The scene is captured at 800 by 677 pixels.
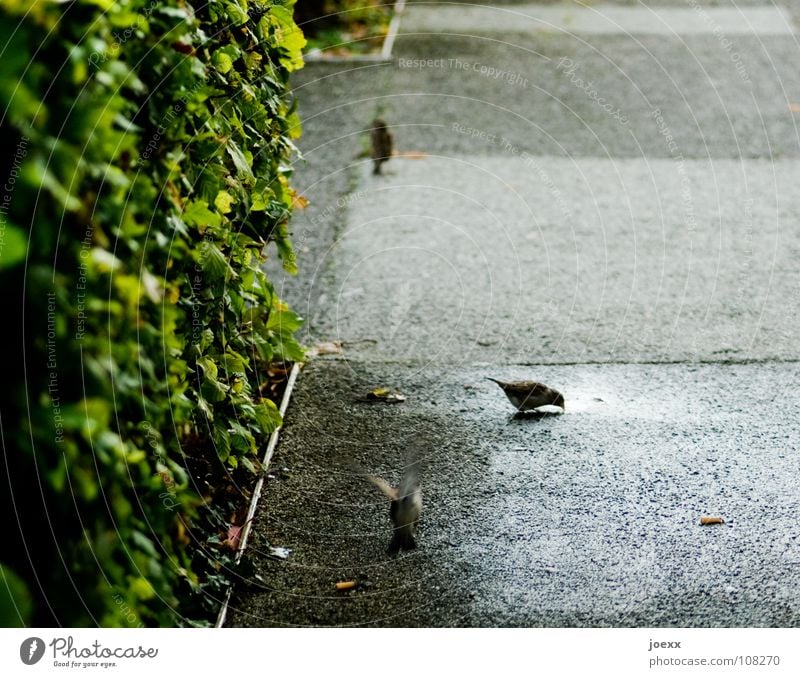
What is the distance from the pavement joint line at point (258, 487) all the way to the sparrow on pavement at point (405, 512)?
440 mm

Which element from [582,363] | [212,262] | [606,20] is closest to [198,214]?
[212,262]

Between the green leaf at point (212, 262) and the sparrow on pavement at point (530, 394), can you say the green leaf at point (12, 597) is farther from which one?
the sparrow on pavement at point (530, 394)

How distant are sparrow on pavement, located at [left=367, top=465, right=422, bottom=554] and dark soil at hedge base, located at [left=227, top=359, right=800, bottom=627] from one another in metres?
0.04

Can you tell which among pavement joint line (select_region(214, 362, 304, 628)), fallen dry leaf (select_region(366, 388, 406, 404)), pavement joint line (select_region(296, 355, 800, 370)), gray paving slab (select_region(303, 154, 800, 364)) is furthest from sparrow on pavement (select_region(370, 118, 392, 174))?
fallen dry leaf (select_region(366, 388, 406, 404))

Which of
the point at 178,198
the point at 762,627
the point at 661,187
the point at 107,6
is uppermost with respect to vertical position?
the point at 107,6

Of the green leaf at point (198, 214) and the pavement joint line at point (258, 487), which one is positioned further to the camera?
the pavement joint line at point (258, 487)

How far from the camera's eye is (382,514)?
10.5ft

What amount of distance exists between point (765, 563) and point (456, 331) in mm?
1932

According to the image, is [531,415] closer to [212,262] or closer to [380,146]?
[212,262]

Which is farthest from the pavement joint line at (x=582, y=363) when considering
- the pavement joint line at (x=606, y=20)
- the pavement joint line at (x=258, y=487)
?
the pavement joint line at (x=606, y=20)

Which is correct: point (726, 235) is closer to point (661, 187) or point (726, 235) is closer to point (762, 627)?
point (661, 187)

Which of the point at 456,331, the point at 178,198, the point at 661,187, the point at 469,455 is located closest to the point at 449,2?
the point at 661,187

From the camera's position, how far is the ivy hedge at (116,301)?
1781mm

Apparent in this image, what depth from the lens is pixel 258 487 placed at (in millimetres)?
3332
